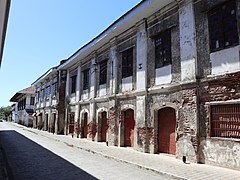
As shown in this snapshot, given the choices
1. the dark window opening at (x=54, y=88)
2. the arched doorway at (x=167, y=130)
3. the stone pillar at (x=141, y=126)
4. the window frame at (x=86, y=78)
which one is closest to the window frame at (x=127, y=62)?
the stone pillar at (x=141, y=126)

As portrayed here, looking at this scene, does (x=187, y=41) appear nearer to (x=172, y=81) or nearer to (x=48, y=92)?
(x=172, y=81)

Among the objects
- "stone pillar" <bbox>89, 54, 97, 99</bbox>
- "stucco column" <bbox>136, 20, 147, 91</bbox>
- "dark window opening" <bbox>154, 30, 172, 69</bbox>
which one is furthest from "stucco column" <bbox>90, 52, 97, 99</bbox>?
"dark window opening" <bbox>154, 30, 172, 69</bbox>

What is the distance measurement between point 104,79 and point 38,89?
831 inches

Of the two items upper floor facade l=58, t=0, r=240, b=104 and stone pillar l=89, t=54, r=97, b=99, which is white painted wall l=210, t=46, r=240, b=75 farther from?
stone pillar l=89, t=54, r=97, b=99

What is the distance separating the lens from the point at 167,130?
10.4 m

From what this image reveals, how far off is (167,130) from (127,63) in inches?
181

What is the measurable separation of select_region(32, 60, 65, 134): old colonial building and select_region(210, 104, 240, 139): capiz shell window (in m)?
16.8

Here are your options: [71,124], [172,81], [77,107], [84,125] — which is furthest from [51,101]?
→ [172,81]

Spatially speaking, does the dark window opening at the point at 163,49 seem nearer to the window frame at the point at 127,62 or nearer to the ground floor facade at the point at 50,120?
the window frame at the point at 127,62

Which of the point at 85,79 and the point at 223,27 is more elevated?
the point at 223,27

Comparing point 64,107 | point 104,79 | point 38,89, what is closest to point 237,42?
point 104,79

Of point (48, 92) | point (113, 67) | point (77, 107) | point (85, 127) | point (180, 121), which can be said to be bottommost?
point (85, 127)

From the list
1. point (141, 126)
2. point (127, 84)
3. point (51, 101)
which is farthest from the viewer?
point (51, 101)

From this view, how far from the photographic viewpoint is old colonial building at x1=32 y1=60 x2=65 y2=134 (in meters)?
22.8
